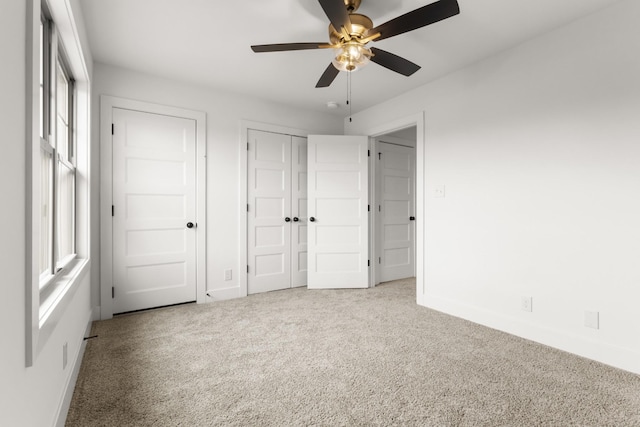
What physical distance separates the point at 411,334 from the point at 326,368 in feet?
3.07

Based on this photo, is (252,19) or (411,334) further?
(411,334)

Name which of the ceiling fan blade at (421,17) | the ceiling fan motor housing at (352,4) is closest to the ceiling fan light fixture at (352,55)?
the ceiling fan blade at (421,17)

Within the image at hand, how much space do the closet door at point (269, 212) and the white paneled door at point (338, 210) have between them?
321 millimetres

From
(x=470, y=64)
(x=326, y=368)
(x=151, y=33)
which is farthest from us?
(x=470, y=64)

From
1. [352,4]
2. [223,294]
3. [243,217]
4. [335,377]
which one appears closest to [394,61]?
[352,4]

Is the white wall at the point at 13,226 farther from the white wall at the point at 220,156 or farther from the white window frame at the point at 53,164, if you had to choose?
the white wall at the point at 220,156

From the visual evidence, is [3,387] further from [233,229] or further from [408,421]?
[233,229]

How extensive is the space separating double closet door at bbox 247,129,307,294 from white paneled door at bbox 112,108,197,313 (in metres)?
0.72

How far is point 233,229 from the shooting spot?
12.5ft

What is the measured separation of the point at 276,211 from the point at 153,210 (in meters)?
1.44

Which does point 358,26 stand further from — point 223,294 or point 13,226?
point 223,294

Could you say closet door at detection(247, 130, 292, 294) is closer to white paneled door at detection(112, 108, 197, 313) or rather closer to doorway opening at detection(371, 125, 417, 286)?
white paneled door at detection(112, 108, 197, 313)

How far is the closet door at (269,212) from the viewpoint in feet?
13.0

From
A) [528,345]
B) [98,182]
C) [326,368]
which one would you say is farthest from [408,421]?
[98,182]
